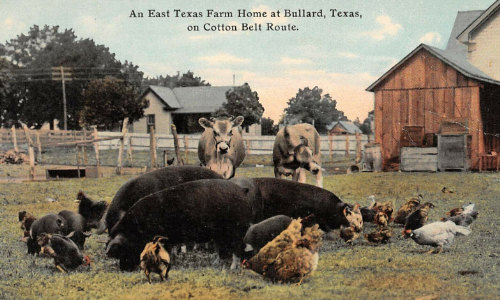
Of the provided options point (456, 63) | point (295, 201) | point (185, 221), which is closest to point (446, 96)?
point (456, 63)

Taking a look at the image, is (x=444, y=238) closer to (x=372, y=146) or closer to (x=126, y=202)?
(x=126, y=202)

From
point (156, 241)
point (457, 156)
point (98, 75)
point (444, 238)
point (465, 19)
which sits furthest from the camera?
point (98, 75)

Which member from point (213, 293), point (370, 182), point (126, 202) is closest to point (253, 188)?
point (126, 202)

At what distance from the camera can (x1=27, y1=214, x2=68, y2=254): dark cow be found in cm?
766

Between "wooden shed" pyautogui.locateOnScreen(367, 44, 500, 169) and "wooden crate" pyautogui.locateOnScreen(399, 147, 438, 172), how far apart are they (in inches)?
24.1

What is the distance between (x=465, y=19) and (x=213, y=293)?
2207 cm

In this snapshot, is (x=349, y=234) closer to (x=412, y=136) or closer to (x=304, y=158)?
(x=304, y=158)

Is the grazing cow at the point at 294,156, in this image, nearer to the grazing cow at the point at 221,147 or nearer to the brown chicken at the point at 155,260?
the grazing cow at the point at 221,147

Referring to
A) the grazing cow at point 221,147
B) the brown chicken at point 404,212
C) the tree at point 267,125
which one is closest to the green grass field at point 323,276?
the brown chicken at point 404,212

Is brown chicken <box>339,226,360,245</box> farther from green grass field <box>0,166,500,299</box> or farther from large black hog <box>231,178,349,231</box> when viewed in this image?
large black hog <box>231,178,349,231</box>

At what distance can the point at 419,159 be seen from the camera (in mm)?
20344

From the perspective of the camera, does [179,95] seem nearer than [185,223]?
No

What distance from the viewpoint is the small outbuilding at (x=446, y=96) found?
1878 centimetres

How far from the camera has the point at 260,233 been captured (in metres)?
6.62
